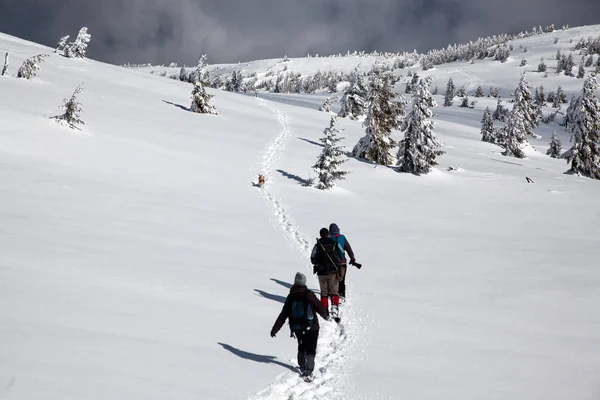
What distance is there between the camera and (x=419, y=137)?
31.7 metres

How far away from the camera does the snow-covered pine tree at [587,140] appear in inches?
1614

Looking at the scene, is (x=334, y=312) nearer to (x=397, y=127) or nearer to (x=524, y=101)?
(x=397, y=127)

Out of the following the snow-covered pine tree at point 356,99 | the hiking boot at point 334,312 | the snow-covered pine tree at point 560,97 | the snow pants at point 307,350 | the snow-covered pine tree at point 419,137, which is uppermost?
the snow-covered pine tree at point 560,97

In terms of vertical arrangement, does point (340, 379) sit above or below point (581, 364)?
below

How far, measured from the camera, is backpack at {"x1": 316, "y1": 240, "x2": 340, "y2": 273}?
8.88m

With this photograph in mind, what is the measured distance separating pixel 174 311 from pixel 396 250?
942 cm

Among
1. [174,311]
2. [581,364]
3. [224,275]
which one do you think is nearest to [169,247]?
[224,275]

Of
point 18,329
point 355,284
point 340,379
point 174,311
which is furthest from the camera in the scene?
point 355,284

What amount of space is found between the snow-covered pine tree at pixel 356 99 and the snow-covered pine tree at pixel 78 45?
112 ft

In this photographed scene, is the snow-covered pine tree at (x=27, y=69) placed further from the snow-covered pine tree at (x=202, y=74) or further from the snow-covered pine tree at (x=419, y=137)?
the snow-covered pine tree at (x=419, y=137)

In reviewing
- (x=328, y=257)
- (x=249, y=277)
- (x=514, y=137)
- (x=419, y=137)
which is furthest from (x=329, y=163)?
(x=514, y=137)

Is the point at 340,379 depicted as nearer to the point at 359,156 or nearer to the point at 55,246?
the point at 55,246

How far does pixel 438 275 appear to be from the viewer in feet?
41.5

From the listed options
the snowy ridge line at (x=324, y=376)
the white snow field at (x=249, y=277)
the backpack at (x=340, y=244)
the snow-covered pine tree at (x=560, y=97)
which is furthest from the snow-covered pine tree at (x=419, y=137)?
the snow-covered pine tree at (x=560, y=97)
